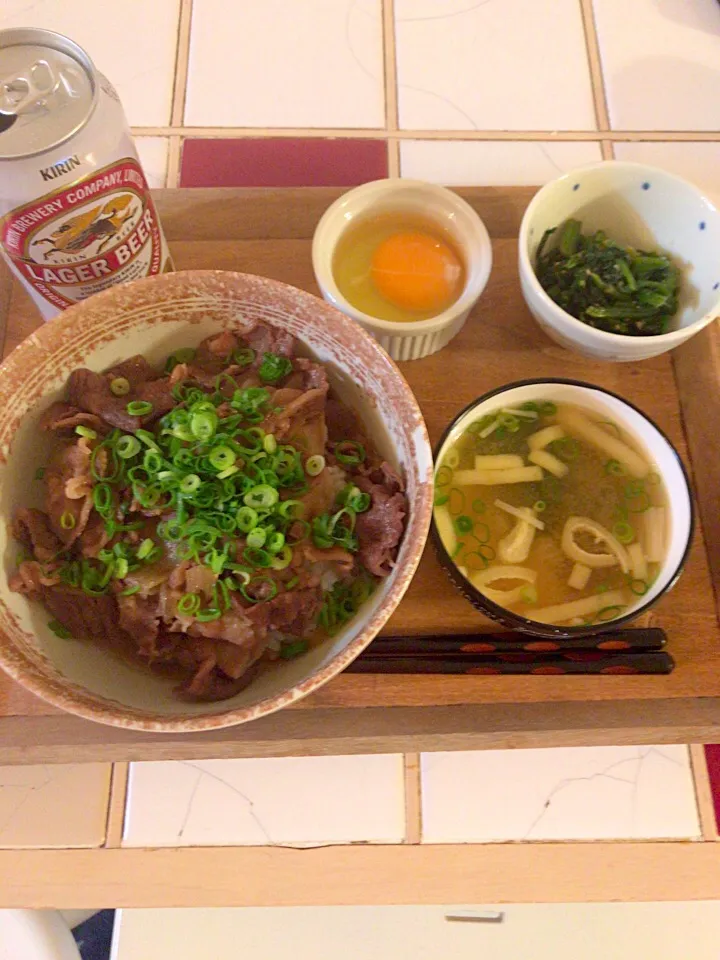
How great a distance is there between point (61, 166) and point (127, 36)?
4.14 feet

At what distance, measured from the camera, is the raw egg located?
153 centimetres

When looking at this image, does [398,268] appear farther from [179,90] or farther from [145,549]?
[179,90]

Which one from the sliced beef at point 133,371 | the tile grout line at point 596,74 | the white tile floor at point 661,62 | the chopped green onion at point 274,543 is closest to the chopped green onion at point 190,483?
the chopped green onion at point 274,543

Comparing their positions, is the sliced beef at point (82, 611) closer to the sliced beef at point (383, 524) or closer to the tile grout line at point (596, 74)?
the sliced beef at point (383, 524)

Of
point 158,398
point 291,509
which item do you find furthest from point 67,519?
point 291,509

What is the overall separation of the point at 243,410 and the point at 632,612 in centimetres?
73

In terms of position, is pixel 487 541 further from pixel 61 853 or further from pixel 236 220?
pixel 61 853

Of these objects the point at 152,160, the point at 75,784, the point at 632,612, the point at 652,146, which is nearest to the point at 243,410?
the point at 632,612

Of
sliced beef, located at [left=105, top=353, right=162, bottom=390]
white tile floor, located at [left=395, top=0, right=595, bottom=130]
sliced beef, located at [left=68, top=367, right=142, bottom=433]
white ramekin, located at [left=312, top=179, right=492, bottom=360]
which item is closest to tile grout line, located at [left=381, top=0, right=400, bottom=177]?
white tile floor, located at [left=395, top=0, right=595, bottom=130]

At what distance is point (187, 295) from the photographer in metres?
1.23

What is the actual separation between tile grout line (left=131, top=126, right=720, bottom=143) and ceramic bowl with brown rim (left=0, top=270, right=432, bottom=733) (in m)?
0.91

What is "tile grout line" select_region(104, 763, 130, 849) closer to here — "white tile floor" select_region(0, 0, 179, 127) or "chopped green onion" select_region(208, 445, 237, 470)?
"chopped green onion" select_region(208, 445, 237, 470)

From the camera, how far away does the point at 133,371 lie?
4.21 ft

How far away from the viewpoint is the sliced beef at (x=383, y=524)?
1148 millimetres
